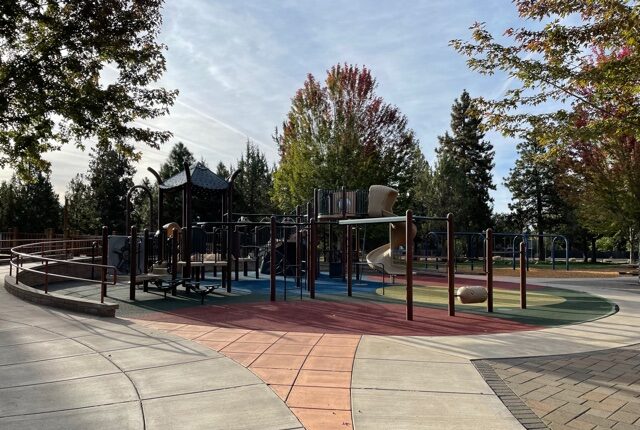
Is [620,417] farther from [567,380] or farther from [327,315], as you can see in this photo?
[327,315]

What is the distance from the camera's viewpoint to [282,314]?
9.83m

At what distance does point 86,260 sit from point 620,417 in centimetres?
1926

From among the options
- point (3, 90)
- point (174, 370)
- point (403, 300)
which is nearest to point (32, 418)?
point (174, 370)

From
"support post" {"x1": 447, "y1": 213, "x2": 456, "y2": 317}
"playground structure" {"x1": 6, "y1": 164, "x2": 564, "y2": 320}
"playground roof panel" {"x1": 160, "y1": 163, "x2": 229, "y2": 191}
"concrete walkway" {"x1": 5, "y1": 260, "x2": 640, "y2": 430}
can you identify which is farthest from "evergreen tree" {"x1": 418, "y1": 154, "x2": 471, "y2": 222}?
"concrete walkway" {"x1": 5, "y1": 260, "x2": 640, "y2": 430}

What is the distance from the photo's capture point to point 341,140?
29.5 m

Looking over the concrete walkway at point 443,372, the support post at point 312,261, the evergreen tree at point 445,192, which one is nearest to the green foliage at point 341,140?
the evergreen tree at point 445,192

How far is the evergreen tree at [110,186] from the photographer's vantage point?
4744 centimetres

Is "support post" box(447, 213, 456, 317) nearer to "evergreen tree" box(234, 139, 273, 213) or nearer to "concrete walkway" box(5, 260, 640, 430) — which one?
"concrete walkway" box(5, 260, 640, 430)

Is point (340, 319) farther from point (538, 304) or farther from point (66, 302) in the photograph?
point (538, 304)

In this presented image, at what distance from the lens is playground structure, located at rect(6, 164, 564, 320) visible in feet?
37.3

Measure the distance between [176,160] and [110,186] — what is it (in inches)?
319

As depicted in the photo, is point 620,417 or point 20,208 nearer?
point 620,417

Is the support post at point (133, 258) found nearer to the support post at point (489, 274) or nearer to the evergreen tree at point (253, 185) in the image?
the support post at point (489, 274)

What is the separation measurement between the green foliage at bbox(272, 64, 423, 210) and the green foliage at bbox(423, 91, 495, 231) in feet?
36.8
